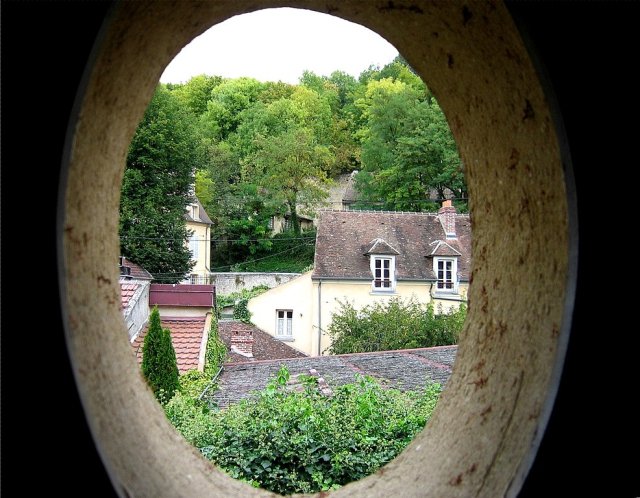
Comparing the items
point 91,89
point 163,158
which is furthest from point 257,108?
point 91,89

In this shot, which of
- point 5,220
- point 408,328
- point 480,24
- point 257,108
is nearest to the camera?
point 5,220

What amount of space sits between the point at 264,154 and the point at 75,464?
3738 cm

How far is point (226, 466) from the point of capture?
15.2 feet

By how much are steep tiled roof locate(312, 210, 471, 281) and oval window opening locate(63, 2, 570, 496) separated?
1870cm

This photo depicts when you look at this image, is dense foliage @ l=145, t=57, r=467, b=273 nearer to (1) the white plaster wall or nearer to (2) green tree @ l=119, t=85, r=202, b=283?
(2) green tree @ l=119, t=85, r=202, b=283

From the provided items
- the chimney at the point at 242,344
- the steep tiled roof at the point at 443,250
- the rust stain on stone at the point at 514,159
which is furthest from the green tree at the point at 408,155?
the rust stain on stone at the point at 514,159

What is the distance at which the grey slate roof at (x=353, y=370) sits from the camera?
763 cm

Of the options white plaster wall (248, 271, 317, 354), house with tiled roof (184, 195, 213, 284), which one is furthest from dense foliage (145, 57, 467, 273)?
white plaster wall (248, 271, 317, 354)

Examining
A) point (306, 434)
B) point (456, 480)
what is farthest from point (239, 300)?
point (456, 480)

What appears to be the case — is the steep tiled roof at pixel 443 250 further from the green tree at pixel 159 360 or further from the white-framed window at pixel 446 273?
the green tree at pixel 159 360

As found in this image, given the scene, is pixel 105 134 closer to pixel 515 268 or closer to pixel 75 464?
pixel 75 464

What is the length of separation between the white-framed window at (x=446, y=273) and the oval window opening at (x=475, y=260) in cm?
1942

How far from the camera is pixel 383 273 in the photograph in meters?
21.2

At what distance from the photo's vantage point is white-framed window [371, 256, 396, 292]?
21016 mm
